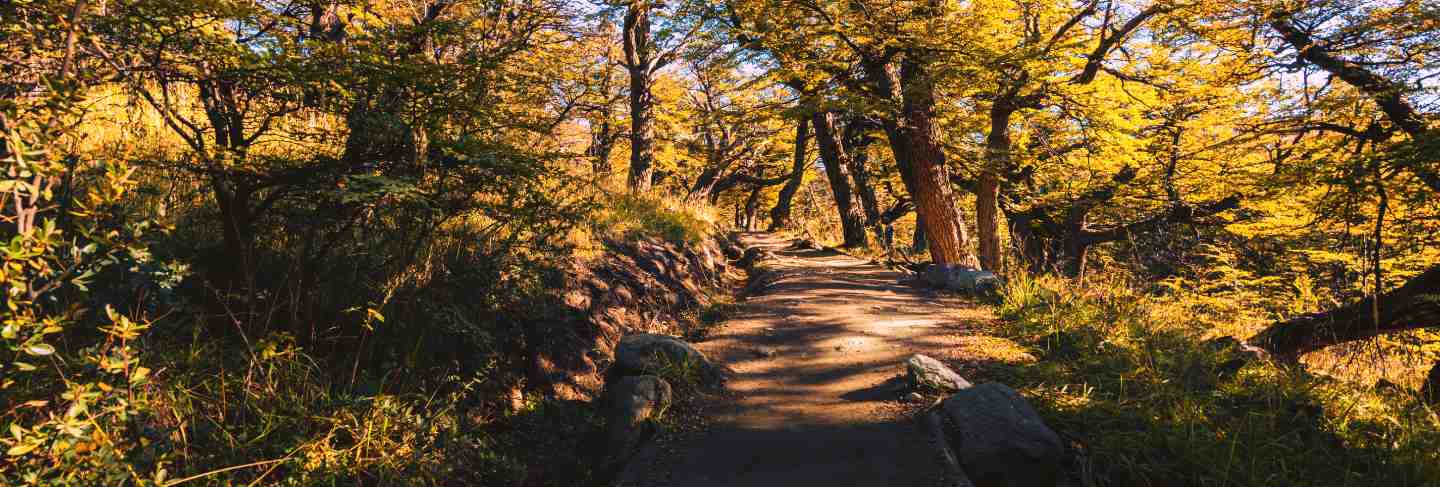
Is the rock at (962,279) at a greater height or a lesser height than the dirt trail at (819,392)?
greater

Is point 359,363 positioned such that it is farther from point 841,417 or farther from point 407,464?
point 841,417

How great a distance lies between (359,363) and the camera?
4297 mm

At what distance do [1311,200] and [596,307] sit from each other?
11.3 m

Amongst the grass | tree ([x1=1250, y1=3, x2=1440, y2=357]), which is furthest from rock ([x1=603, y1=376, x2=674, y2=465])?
tree ([x1=1250, y1=3, x2=1440, y2=357])

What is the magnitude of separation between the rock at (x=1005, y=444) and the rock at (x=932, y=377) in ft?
2.10

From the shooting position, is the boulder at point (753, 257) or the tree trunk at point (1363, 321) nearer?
the tree trunk at point (1363, 321)

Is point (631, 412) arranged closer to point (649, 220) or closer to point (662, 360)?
point (662, 360)

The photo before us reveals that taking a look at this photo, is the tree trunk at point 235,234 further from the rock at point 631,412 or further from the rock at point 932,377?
the rock at point 932,377

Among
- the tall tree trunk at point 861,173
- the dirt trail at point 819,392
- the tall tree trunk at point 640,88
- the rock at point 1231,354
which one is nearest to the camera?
the dirt trail at point 819,392

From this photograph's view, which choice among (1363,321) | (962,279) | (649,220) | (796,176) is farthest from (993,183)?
(796,176)

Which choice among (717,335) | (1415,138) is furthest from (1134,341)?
(717,335)

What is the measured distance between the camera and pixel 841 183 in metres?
15.6

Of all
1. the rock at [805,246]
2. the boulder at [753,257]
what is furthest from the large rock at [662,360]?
the rock at [805,246]

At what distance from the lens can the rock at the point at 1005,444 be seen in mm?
3441
